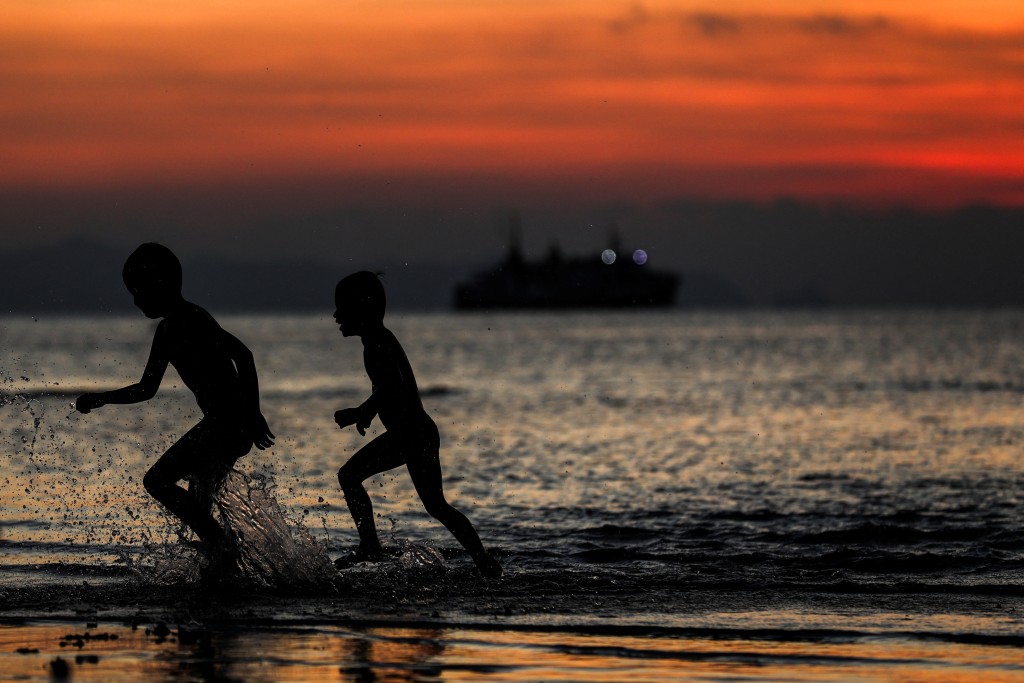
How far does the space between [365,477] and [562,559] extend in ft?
7.47

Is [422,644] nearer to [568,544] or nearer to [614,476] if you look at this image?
[568,544]

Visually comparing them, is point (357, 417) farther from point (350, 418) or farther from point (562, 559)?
point (562, 559)

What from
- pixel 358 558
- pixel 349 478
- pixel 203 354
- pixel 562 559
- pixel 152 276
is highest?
pixel 152 276

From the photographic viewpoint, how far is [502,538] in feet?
37.7

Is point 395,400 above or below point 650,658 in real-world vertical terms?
above

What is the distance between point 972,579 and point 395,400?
3.92 metres

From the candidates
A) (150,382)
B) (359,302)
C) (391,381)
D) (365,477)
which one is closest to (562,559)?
(365,477)

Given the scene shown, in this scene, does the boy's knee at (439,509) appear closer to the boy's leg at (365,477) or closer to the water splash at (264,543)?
the boy's leg at (365,477)

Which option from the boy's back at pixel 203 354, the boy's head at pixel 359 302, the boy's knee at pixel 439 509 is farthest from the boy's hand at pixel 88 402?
the boy's knee at pixel 439 509

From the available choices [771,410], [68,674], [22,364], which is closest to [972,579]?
[68,674]

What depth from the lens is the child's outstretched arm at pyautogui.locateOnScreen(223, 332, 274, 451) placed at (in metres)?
8.09

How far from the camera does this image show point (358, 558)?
8.70 m

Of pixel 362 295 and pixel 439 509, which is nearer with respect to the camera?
pixel 362 295

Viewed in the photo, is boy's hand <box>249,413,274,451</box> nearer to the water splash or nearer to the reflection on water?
the water splash
